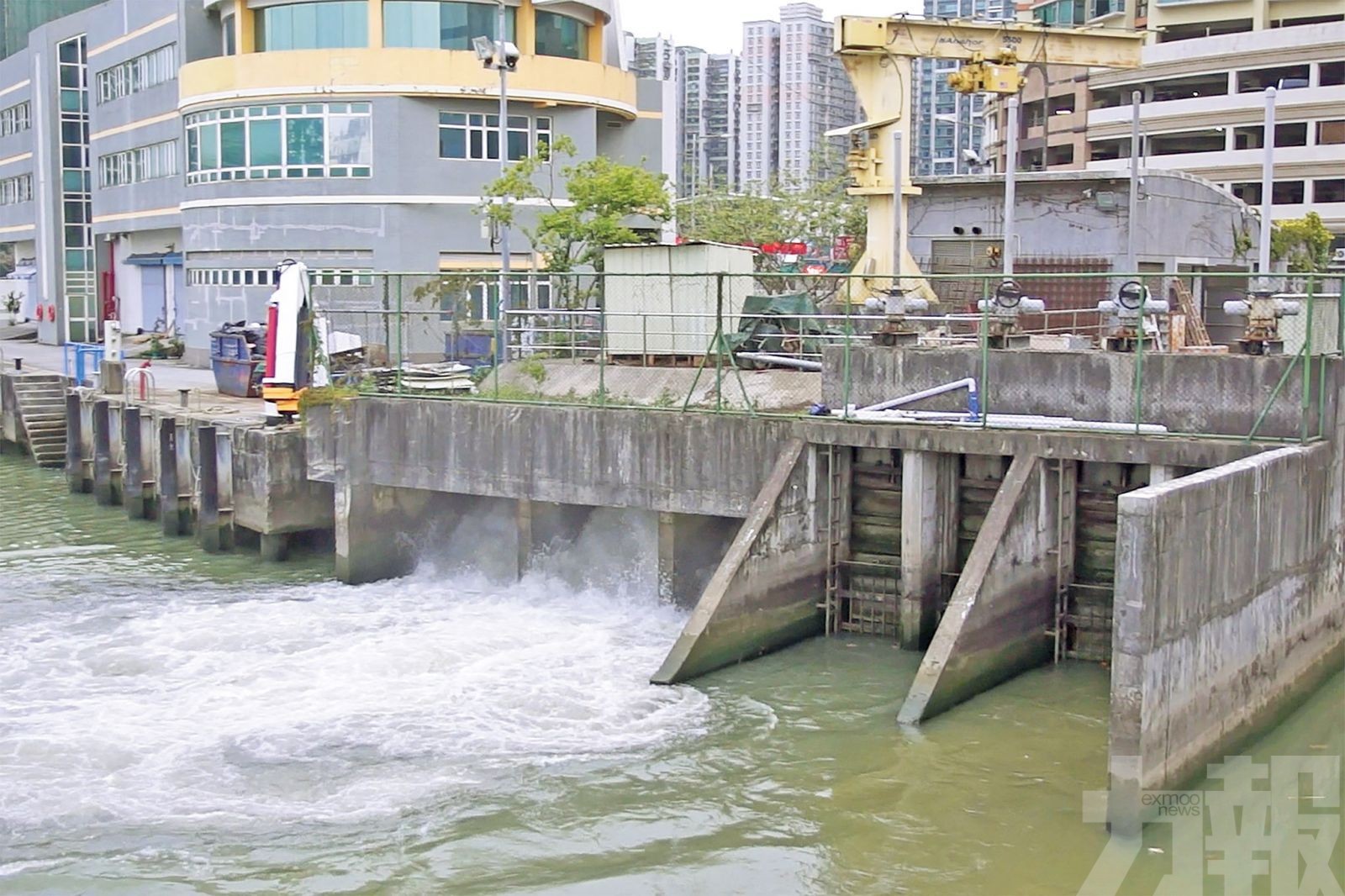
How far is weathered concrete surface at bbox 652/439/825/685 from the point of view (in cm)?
1706

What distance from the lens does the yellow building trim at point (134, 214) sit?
1991 inches

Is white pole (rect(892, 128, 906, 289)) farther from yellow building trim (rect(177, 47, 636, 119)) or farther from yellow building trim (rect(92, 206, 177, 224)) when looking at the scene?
yellow building trim (rect(92, 206, 177, 224))

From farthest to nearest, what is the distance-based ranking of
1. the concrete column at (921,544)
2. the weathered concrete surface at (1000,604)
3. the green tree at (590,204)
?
the green tree at (590,204) → the concrete column at (921,544) → the weathered concrete surface at (1000,604)

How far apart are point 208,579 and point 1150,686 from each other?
1577cm

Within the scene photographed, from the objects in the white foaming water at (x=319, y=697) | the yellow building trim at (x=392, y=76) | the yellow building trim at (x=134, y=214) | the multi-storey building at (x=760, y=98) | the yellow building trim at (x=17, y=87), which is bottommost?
the white foaming water at (x=319, y=697)

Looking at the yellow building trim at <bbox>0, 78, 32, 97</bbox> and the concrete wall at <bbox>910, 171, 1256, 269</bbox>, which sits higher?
the yellow building trim at <bbox>0, 78, 32, 97</bbox>

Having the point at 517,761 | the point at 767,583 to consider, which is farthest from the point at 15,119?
the point at 517,761

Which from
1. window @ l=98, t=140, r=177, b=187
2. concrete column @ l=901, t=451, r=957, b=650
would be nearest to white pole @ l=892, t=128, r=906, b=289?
concrete column @ l=901, t=451, r=957, b=650

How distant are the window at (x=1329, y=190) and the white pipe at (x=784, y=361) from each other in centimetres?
5160

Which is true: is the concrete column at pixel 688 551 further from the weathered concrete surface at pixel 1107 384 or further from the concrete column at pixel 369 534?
the concrete column at pixel 369 534

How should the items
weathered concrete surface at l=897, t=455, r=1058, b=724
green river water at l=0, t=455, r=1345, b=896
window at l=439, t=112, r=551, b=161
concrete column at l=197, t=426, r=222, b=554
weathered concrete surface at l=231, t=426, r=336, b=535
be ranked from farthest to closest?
window at l=439, t=112, r=551, b=161, concrete column at l=197, t=426, r=222, b=554, weathered concrete surface at l=231, t=426, r=336, b=535, weathered concrete surface at l=897, t=455, r=1058, b=724, green river water at l=0, t=455, r=1345, b=896

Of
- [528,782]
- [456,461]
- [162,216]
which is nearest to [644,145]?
[162,216]

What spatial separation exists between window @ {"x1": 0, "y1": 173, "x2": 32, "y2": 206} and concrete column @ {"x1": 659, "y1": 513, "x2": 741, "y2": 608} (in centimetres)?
5494

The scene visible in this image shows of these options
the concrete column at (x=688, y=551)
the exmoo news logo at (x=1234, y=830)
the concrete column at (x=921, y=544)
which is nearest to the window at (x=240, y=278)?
the concrete column at (x=688, y=551)
